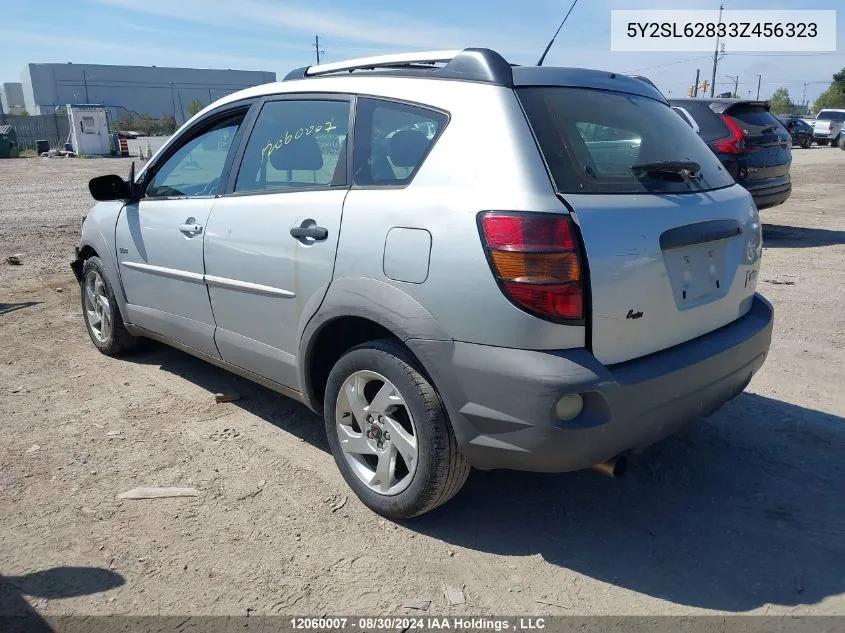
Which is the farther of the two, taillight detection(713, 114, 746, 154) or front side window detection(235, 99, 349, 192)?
taillight detection(713, 114, 746, 154)

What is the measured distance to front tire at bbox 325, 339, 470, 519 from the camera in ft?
8.87

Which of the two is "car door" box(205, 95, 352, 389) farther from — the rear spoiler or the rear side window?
the rear spoiler

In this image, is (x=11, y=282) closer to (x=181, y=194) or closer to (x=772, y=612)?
(x=181, y=194)

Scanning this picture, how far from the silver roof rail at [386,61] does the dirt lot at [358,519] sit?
1966mm

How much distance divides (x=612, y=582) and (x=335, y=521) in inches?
46.9

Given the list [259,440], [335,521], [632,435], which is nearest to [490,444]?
[632,435]

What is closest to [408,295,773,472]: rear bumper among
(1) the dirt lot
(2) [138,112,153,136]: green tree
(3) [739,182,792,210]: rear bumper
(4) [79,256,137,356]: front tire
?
(1) the dirt lot

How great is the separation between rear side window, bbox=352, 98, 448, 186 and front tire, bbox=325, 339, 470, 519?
72 cm

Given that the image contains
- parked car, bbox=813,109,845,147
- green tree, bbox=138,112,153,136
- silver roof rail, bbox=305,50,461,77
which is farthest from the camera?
green tree, bbox=138,112,153,136

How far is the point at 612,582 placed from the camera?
2641 mm

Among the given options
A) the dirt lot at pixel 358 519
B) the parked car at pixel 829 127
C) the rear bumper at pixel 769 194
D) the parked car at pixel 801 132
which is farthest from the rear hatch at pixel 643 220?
the parked car at pixel 829 127

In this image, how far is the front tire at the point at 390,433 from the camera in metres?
2.70

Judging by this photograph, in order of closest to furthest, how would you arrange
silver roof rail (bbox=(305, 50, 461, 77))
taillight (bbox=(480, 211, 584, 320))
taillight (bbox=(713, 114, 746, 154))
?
taillight (bbox=(480, 211, 584, 320))
silver roof rail (bbox=(305, 50, 461, 77))
taillight (bbox=(713, 114, 746, 154))

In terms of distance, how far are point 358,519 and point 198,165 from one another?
232 cm
